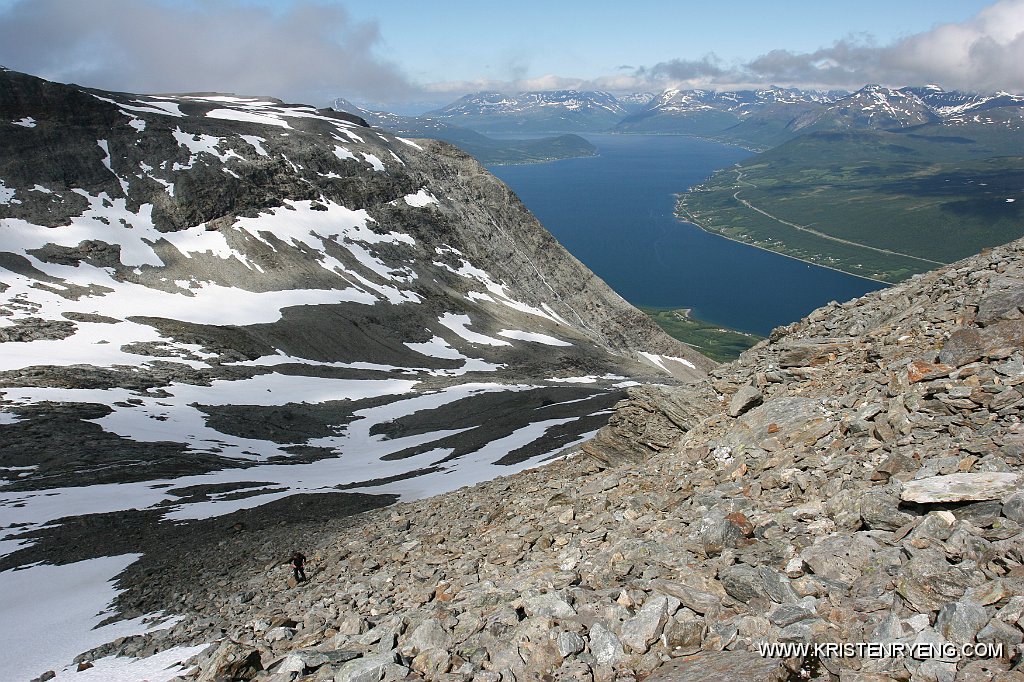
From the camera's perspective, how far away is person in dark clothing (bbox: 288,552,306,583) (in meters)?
18.5

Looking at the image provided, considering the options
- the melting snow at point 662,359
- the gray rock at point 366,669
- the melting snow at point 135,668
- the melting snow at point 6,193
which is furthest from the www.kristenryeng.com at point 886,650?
the melting snow at point 6,193

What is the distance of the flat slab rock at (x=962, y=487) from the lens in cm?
905

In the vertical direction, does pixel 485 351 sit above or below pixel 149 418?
below

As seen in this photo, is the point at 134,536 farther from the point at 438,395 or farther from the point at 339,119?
the point at 339,119

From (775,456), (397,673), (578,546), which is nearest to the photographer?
(397,673)

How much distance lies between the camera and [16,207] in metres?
75.6

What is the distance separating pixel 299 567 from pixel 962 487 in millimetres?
17497

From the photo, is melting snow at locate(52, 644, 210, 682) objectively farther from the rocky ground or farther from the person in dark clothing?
the person in dark clothing

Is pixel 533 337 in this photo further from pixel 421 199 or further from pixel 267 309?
pixel 421 199

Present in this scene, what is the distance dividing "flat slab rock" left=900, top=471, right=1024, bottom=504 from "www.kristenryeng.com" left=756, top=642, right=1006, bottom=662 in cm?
308

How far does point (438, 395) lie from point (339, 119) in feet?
324

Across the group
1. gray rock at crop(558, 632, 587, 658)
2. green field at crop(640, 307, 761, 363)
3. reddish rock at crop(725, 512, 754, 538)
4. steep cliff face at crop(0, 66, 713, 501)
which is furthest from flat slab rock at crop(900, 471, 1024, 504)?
green field at crop(640, 307, 761, 363)

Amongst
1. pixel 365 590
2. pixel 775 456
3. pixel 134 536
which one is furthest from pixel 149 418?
pixel 775 456

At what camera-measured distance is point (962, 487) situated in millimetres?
9453
